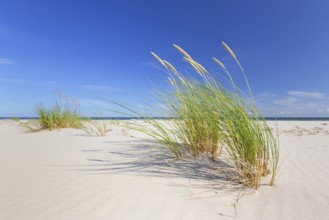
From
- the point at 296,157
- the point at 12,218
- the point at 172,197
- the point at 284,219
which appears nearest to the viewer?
the point at 12,218

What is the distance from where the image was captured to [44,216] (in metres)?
1.29

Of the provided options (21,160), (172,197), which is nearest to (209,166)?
(172,197)

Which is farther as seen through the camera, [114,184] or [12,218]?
Result: [114,184]

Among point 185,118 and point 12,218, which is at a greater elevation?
point 185,118

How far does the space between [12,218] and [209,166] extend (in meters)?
1.55

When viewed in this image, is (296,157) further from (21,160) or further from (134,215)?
(21,160)

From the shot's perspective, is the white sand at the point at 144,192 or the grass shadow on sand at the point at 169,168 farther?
the grass shadow on sand at the point at 169,168

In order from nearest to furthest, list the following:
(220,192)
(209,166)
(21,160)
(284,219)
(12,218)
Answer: (12,218), (284,219), (220,192), (209,166), (21,160)

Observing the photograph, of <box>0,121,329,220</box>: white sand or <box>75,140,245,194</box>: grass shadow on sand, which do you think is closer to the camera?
<box>0,121,329,220</box>: white sand

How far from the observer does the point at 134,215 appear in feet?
4.42

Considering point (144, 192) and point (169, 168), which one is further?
point (169, 168)

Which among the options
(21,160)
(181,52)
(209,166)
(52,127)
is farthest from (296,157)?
(52,127)

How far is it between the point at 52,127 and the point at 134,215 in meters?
5.41

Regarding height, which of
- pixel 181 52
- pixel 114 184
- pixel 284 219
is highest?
pixel 181 52
